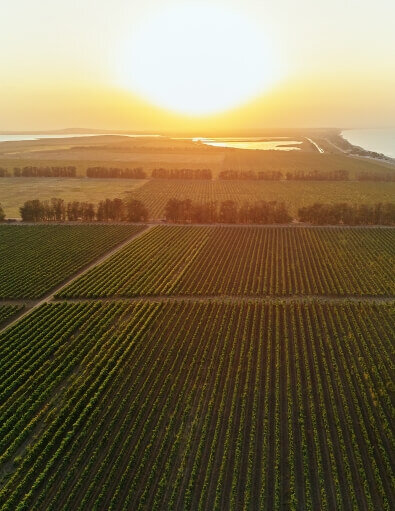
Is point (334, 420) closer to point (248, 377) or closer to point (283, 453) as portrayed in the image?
point (283, 453)

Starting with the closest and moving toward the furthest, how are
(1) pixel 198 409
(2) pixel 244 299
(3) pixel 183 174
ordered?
(1) pixel 198 409, (2) pixel 244 299, (3) pixel 183 174

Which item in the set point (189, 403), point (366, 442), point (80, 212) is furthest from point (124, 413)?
point (80, 212)

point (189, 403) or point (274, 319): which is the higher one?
point (274, 319)

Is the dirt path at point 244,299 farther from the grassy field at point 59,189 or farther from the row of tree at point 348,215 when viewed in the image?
the grassy field at point 59,189

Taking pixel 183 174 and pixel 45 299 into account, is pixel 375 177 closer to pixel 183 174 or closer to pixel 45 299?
pixel 183 174

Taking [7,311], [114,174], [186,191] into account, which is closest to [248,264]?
[7,311]

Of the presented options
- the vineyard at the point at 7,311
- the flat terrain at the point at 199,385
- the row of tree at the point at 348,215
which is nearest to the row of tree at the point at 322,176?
the row of tree at the point at 348,215
